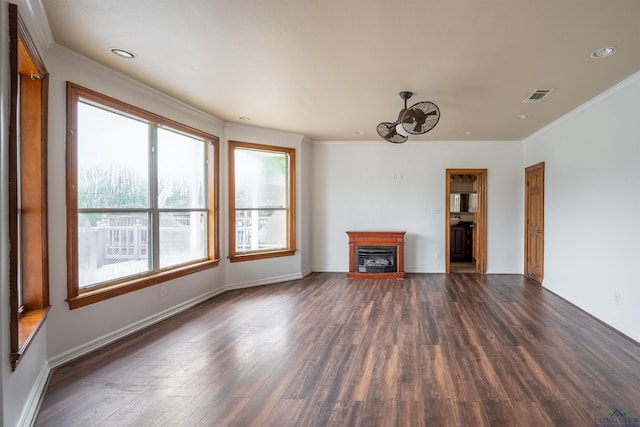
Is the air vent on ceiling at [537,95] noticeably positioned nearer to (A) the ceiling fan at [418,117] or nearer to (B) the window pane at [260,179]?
(A) the ceiling fan at [418,117]

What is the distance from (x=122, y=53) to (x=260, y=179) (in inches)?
114

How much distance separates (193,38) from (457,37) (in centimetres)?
203

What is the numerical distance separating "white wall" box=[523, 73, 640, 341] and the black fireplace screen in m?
2.49

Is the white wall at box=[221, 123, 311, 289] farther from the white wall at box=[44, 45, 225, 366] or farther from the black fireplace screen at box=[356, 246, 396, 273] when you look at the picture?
the white wall at box=[44, 45, 225, 366]

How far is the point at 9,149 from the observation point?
5.56 feet

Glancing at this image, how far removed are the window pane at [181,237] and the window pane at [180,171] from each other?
148 mm

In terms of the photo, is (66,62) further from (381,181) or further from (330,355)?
(381,181)

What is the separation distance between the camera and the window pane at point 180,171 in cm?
376

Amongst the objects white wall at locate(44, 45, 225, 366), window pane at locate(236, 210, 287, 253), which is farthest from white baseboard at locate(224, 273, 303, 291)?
white wall at locate(44, 45, 225, 366)

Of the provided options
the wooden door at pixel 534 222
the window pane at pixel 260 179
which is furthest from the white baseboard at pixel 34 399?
the wooden door at pixel 534 222

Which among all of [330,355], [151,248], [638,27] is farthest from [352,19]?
[151,248]

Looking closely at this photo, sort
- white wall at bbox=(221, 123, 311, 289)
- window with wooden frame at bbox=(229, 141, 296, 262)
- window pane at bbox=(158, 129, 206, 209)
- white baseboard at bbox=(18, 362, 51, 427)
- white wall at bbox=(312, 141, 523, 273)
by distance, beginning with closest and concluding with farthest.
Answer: white baseboard at bbox=(18, 362, 51, 427)
window pane at bbox=(158, 129, 206, 209)
white wall at bbox=(221, 123, 311, 289)
window with wooden frame at bbox=(229, 141, 296, 262)
white wall at bbox=(312, 141, 523, 273)

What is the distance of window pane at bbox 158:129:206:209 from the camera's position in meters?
3.76

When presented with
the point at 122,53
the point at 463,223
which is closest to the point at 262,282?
the point at 122,53
